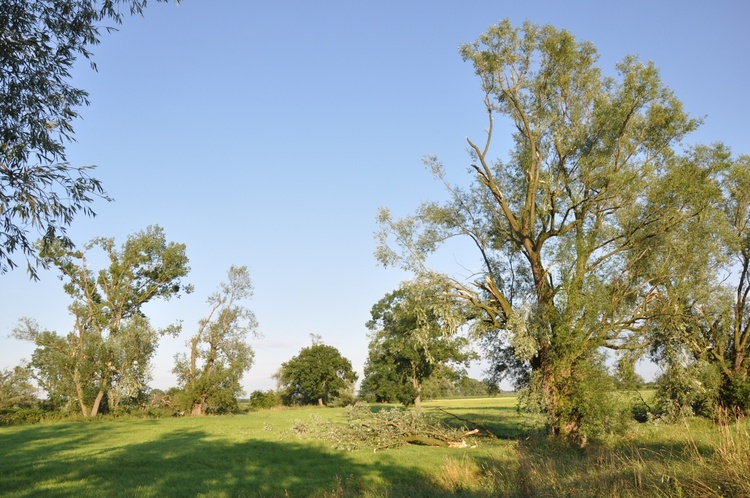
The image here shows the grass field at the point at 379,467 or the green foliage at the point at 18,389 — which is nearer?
the grass field at the point at 379,467

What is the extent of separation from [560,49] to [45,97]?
73.1ft

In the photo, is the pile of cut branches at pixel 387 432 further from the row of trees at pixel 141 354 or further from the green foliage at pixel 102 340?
the green foliage at pixel 102 340

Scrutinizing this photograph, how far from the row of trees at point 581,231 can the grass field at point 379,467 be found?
3.73m

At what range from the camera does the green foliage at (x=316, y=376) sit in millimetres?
79188

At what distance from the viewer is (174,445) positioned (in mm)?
26328

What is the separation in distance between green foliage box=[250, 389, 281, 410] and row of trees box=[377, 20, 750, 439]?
55524mm

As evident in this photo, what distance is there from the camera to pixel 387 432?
76.6ft

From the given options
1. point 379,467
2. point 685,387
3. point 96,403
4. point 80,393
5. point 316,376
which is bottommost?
point 379,467

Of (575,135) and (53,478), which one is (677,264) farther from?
(53,478)

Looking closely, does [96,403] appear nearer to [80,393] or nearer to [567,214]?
[80,393]

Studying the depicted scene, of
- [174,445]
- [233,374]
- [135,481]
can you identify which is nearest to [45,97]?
[135,481]

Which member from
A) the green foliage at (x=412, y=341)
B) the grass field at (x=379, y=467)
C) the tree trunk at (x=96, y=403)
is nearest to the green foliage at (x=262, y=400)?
the green foliage at (x=412, y=341)

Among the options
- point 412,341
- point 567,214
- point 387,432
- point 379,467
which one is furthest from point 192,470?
point 567,214

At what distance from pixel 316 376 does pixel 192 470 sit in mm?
60956
